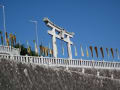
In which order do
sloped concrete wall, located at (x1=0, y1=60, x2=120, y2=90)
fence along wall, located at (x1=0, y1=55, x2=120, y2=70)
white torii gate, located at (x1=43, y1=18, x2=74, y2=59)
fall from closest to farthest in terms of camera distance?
1. sloped concrete wall, located at (x1=0, y1=60, x2=120, y2=90)
2. fence along wall, located at (x1=0, y1=55, x2=120, y2=70)
3. white torii gate, located at (x1=43, y1=18, x2=74, y2=59)

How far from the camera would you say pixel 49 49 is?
4669 cm

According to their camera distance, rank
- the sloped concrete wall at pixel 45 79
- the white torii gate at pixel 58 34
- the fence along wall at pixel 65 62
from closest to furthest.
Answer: the sloped concrete wall at pixel 45 79
the fence along wall at pixel 65 62
the white torii gate at pixel 58 34

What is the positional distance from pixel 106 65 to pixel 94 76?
4.16m

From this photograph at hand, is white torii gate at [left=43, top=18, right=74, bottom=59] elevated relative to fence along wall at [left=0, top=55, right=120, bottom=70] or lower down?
elevated

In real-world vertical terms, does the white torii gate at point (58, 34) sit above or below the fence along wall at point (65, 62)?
above

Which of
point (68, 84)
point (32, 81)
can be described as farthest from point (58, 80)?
point (32, 81)

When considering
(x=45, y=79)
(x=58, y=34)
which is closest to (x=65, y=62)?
Result: (x=58, y=34)

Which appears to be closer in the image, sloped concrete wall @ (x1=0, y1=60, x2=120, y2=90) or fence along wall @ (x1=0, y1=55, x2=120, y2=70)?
sloped concrete wall @ (x1=0, y1=60, x2=120, y2=90)

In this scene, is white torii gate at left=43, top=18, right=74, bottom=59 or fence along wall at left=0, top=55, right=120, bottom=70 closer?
fence along wall at left=0, top=55, right=120, bottom=70

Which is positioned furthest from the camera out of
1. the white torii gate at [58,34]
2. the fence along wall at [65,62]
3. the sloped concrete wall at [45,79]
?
the white torii gate at [58,34]

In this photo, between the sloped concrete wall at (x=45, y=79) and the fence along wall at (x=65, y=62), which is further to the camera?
the fence along wall at (x=65, y=62)

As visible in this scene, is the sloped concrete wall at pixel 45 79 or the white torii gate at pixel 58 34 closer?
the sloped concrete wall at pixel 45 79

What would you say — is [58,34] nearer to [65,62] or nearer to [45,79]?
[65,62]

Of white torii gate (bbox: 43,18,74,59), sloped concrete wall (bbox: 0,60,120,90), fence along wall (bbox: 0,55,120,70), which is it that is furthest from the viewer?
white torii gate (bbox: 43,18,74,59)
